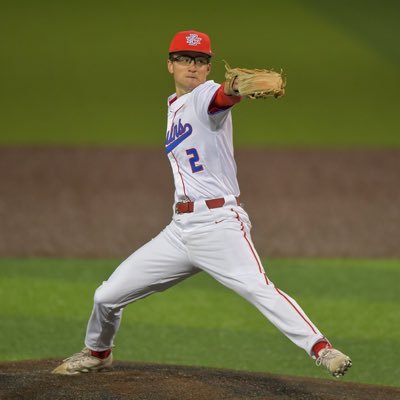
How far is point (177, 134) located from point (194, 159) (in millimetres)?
163

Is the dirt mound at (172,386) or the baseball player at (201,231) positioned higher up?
the baseball player at (201,231)

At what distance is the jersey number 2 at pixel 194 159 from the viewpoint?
5.07m

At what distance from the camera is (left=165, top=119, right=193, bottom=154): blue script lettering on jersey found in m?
5.08

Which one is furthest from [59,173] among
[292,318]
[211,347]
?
[292,318]

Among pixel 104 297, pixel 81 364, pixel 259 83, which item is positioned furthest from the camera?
pixel 81 364

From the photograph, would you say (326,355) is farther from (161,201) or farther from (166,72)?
(166,72)

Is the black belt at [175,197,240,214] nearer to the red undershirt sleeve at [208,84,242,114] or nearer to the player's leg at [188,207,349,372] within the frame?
the player's leg at [188,207,349,372]

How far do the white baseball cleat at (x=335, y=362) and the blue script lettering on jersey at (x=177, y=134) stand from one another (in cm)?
129

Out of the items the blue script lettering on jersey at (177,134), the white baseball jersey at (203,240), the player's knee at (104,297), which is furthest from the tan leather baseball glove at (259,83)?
the player's knee at (104,297)

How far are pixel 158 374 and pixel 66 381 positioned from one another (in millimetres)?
530

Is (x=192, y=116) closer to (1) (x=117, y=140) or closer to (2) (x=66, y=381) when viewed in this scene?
(2) (x=66, y=381)

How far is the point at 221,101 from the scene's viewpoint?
15.7 feet

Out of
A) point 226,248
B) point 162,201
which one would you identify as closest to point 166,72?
point 162,201

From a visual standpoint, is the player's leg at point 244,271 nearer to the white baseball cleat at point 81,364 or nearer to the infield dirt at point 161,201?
the white baseball cleat at point 81,364
